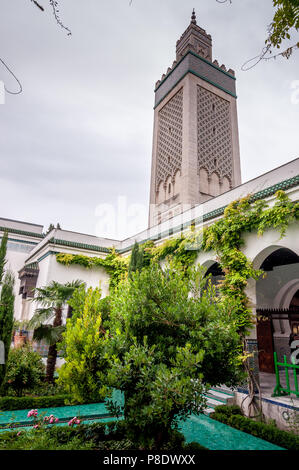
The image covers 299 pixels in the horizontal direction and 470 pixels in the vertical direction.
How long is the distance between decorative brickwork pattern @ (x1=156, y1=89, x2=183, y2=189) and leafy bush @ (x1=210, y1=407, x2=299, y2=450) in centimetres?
1323

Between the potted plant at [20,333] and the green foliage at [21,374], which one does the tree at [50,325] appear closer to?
the green foliage at [21,374]

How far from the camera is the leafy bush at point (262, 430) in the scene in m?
4.52

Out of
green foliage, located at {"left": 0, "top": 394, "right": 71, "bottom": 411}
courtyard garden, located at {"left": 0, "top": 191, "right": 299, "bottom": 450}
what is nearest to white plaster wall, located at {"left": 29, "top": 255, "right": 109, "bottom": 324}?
green foliage, located at {"left": 0, "top": 394, "right": 71, "bottom": 411}

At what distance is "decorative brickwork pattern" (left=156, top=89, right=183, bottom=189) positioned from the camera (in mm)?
17062

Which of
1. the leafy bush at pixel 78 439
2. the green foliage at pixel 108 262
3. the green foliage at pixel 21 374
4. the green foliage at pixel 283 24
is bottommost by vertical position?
the leafy bush at pixel 78 439

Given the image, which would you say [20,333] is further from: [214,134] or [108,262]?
[214,134]

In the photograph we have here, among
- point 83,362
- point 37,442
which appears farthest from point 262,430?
point 37,442

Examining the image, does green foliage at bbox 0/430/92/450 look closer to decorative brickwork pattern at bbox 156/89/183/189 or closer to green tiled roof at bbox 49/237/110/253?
green tiled roof at bbox 49/237/110/253

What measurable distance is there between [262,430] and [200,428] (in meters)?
1.12

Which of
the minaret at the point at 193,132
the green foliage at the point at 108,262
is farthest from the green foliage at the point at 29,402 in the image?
the minaret at the point at 193,132

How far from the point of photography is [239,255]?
22.5 feet

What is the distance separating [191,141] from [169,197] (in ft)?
11.4

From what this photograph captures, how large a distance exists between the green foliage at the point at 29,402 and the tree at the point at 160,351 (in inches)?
125

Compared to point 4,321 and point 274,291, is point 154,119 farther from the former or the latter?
point 4,321
